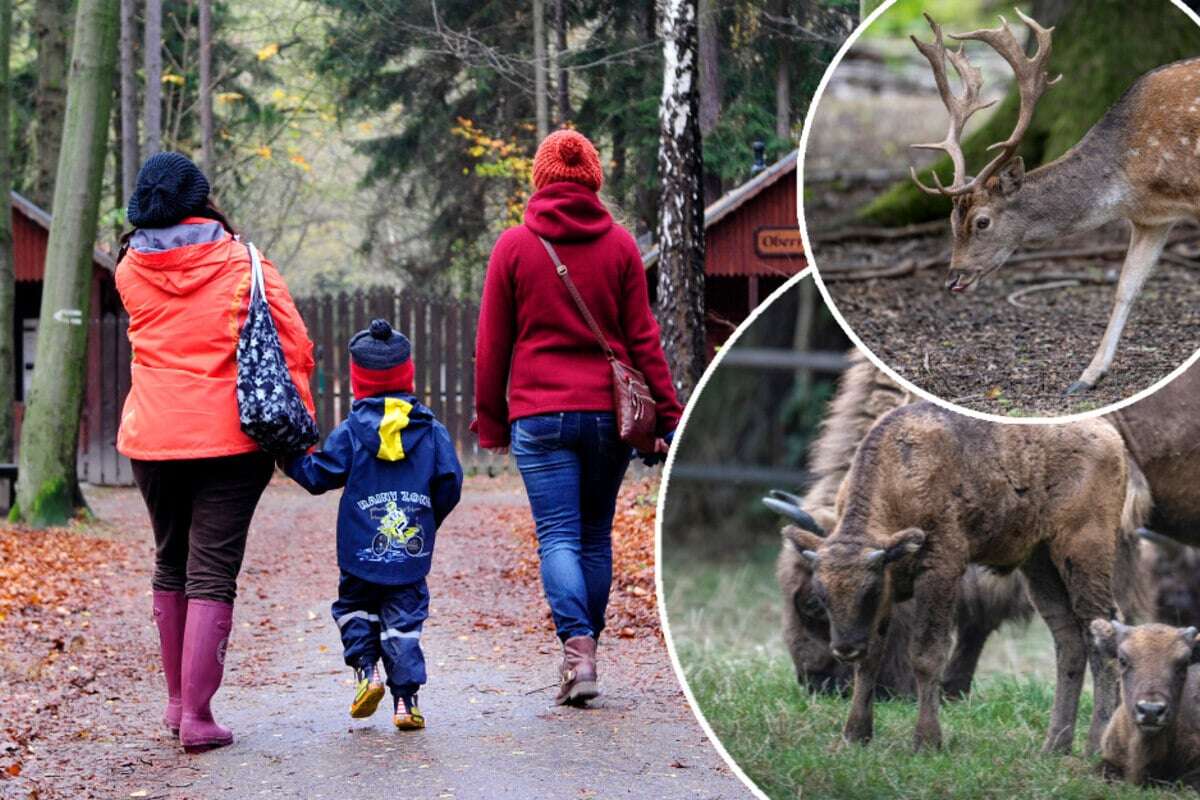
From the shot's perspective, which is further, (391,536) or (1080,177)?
(391,536)

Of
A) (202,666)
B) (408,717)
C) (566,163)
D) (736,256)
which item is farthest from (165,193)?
(736,256)

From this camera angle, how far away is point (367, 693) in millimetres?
5652

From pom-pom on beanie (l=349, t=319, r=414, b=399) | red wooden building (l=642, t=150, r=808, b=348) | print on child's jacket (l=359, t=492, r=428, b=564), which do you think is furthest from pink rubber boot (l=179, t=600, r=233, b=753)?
red wooden building (l=642, t=150, r=808, b=348)

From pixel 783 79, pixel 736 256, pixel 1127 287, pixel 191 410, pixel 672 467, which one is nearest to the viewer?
pixel 1127 287

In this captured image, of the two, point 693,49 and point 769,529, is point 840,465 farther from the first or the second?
point 693,49

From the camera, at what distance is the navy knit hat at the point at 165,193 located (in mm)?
5543

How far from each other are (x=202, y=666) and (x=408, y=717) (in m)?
0.78

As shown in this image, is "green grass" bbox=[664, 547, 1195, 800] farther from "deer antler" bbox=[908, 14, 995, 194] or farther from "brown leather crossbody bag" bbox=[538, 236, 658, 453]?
"brown leather crossbody bag" bbox=[538, 236, 658, 453]

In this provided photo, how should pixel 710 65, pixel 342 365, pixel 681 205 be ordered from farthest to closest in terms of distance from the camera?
pixel 342 365 < pixel 710 65 < pixel 681 205

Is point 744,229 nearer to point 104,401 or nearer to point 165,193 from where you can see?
point 104,401

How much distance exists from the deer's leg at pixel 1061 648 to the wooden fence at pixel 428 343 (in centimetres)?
2074

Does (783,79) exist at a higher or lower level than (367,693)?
higher

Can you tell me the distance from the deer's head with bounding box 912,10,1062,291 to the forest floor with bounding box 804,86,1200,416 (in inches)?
1.8

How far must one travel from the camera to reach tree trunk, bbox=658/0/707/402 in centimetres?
1143
